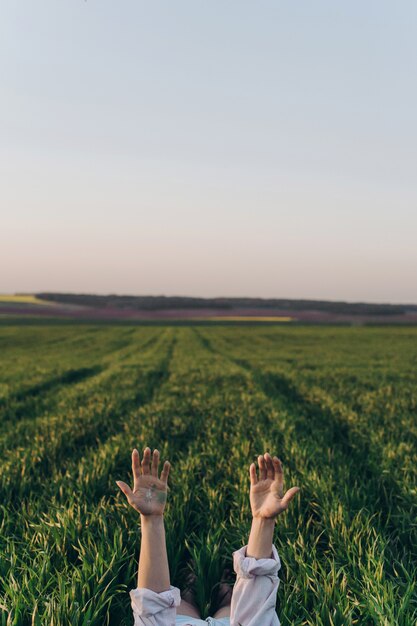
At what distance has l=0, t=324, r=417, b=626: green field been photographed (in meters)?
3.03

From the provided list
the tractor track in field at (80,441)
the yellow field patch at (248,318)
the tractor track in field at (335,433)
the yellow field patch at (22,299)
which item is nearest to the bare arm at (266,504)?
the tractor track in field at (335,433)

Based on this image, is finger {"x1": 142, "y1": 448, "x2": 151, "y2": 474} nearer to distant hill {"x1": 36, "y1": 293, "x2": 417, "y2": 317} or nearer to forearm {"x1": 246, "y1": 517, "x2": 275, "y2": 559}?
forearm {"x1": 246, "y1": 517, "x2": 275, "y2": 559}

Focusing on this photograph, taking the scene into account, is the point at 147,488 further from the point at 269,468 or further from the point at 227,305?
the point at 227,305

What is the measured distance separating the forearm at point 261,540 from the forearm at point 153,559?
52 centimetres

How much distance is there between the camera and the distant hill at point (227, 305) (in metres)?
83.6

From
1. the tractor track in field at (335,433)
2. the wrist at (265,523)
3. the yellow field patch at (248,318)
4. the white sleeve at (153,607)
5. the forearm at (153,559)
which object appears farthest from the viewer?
the yellow field patch at (248,318)

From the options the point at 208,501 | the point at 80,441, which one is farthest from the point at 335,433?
the point at 80,441

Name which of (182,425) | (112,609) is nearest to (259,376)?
(182,425)

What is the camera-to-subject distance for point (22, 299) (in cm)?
9106

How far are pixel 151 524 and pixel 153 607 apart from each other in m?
0.44

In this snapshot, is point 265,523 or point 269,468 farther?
point 269,468

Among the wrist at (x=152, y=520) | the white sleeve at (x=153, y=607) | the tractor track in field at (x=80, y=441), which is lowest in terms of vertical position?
the tractor track in field at (x=80, y=441)

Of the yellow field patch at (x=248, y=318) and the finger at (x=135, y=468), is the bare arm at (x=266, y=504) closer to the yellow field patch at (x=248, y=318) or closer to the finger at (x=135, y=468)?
the finger at (x=135, y=468)

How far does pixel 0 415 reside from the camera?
955 centimetres
